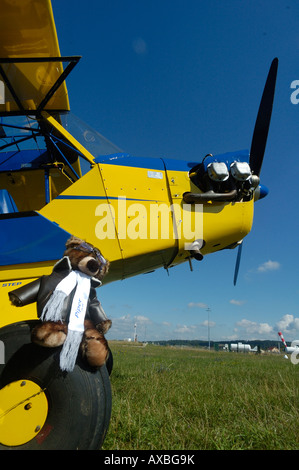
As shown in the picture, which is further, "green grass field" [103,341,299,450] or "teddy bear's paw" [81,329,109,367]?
"green grass field" [103,341,299,450]

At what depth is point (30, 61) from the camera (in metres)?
3.47

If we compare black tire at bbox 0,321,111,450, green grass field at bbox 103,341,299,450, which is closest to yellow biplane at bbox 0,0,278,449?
black tire at bbox 0,321,111,450

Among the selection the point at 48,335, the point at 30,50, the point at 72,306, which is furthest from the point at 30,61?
the point at 48,335

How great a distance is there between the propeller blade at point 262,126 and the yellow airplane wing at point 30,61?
2465mm

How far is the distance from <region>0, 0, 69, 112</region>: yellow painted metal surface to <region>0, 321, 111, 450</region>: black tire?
3.11 meters

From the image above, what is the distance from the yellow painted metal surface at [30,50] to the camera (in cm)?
307

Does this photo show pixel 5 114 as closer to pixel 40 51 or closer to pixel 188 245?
pixel 40 51

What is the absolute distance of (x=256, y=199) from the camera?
4.12 meters

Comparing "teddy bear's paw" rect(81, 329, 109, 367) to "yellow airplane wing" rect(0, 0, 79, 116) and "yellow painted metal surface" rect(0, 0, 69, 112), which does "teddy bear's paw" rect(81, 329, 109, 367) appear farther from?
"yellow painted metal surface" rect(0, 0, 69, 112)

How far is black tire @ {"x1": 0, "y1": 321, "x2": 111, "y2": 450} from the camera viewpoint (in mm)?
1643

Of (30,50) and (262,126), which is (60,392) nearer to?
(30,50)
